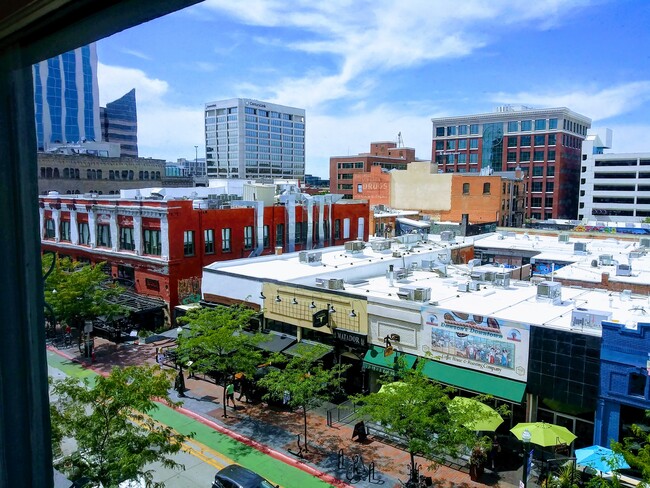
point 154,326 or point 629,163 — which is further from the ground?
point 629,163

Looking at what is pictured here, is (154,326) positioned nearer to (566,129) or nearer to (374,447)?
(374,447)

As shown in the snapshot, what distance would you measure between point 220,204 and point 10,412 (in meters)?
37.4

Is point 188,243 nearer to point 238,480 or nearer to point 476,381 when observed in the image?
point 476,381

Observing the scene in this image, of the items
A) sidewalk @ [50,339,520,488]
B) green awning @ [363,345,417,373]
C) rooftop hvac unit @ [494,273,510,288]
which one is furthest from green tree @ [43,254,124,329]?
rooftop hvac unit @ [494,273,510,288]

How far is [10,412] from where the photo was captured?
308cm

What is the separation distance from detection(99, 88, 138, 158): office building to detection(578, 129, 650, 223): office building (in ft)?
278

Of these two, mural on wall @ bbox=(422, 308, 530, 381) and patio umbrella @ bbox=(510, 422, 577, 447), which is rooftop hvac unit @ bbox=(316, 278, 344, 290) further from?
patio umbrella @ bbox=(510, 422, 577, 447)

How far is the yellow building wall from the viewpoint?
7369 cm

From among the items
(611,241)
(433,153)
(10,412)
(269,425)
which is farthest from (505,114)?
(10,412)

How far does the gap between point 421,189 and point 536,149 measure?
30.7m

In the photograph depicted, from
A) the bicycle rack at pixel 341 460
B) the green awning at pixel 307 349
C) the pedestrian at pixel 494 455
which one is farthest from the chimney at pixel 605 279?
the bicycle rack at pixel 341 460

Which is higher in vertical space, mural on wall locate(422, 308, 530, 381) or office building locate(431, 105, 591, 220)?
office building locate(431, 105, 591, 220)

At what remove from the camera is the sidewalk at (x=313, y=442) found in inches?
658

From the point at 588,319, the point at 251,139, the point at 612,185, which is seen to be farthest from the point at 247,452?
the point at 251,139
